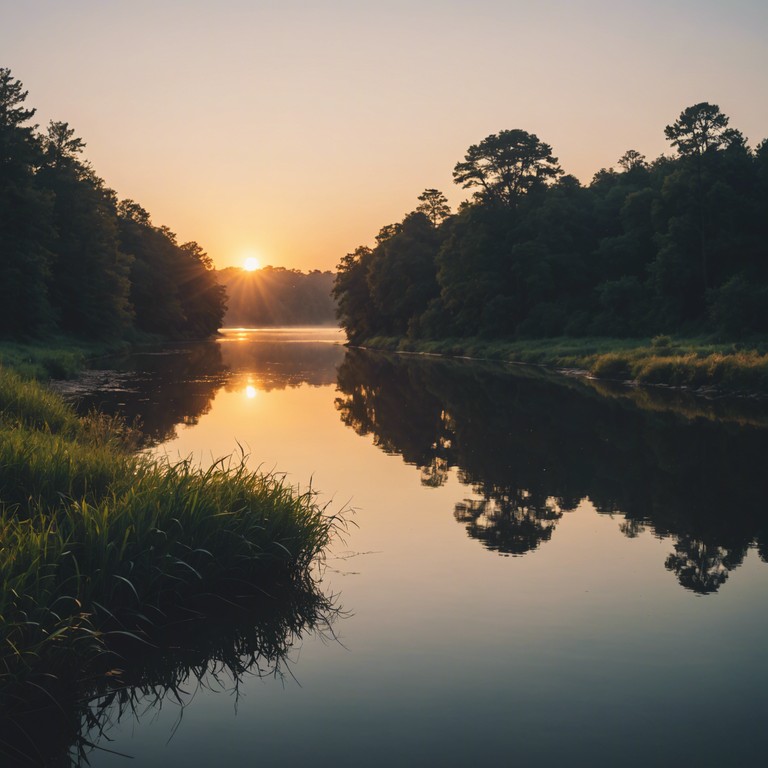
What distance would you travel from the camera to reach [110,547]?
7.43m

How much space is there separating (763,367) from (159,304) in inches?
3403

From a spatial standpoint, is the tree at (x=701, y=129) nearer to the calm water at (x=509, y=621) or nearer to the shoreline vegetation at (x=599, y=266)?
the shoreline vegetation at (x=599, y=266)

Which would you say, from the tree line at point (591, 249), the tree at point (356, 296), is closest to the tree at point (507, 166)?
the tree line at point (591, 249)

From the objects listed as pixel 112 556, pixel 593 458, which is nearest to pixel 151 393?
pixel 593 458

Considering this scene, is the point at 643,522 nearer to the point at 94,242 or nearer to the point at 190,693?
the point at 190,693

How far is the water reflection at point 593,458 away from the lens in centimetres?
1234

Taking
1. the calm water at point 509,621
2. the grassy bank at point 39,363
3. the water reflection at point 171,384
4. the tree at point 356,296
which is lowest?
the calm water at point 509,621

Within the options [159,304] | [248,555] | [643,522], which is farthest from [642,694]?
[159,304]

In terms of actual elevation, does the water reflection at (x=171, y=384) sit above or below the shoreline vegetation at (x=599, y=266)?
below

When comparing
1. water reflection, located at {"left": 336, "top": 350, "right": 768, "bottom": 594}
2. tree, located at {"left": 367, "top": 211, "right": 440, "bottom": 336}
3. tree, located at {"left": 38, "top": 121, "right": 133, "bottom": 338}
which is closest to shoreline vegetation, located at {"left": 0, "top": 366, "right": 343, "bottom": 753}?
water reflection, located at {"left": 336, "top": 350, "right": 768, "bottom": 594}

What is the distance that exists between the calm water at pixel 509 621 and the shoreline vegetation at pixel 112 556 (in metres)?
0.57

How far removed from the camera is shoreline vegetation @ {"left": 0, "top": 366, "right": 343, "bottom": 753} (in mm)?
6234

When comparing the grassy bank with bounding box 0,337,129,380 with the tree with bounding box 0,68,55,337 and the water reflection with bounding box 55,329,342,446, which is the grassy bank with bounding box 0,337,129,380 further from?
the tree with bounding box 0,68,55,337

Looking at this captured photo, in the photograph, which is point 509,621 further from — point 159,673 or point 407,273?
point 407,273
